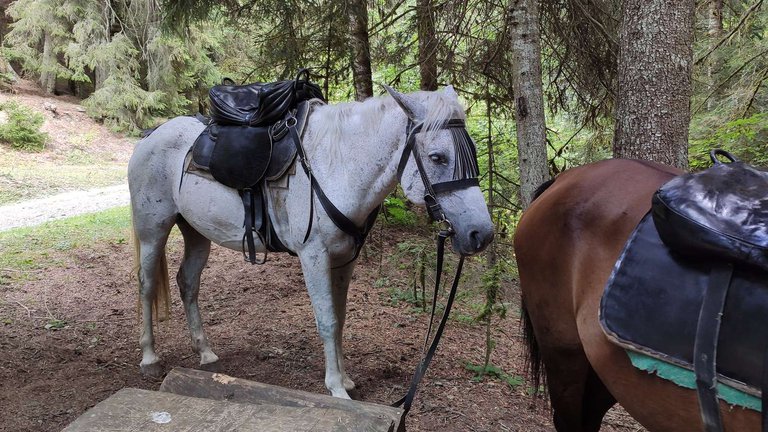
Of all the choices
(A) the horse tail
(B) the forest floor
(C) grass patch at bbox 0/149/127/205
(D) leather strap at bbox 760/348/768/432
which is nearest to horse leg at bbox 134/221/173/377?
(B) the forest floor

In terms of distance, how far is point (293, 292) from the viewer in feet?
18.4

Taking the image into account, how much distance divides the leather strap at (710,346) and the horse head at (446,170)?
2.89 feet

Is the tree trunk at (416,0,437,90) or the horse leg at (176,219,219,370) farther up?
the tree trunk at (416,0,437,90)

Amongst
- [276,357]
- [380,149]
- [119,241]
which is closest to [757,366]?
[380,149]

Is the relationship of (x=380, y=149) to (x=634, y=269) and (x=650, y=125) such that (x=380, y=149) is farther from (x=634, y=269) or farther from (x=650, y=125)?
(x=650, y=125)

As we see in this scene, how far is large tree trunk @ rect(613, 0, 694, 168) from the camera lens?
2.96 m

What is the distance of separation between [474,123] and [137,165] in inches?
195

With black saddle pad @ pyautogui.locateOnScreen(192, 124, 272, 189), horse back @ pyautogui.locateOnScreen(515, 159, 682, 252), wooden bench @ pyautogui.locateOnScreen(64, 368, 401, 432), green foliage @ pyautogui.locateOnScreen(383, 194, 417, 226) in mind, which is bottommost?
green foliage @ pyautogui.locateOnScreen(383, 194, 417, 226)

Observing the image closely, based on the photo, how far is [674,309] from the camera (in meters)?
1.61

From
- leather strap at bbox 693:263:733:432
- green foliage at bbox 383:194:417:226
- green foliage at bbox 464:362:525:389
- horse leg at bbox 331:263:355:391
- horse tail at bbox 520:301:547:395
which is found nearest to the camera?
leather strap at bbox 693:263:733:432

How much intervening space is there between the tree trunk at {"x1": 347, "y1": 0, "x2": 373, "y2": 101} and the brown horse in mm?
3572

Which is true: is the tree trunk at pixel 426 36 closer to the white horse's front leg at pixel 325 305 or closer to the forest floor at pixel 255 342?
the forest floor at pixel 255 342

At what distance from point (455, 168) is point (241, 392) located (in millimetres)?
1522

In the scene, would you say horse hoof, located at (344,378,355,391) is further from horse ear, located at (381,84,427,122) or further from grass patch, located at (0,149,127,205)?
grass patch, located at (0,149,127,205)
